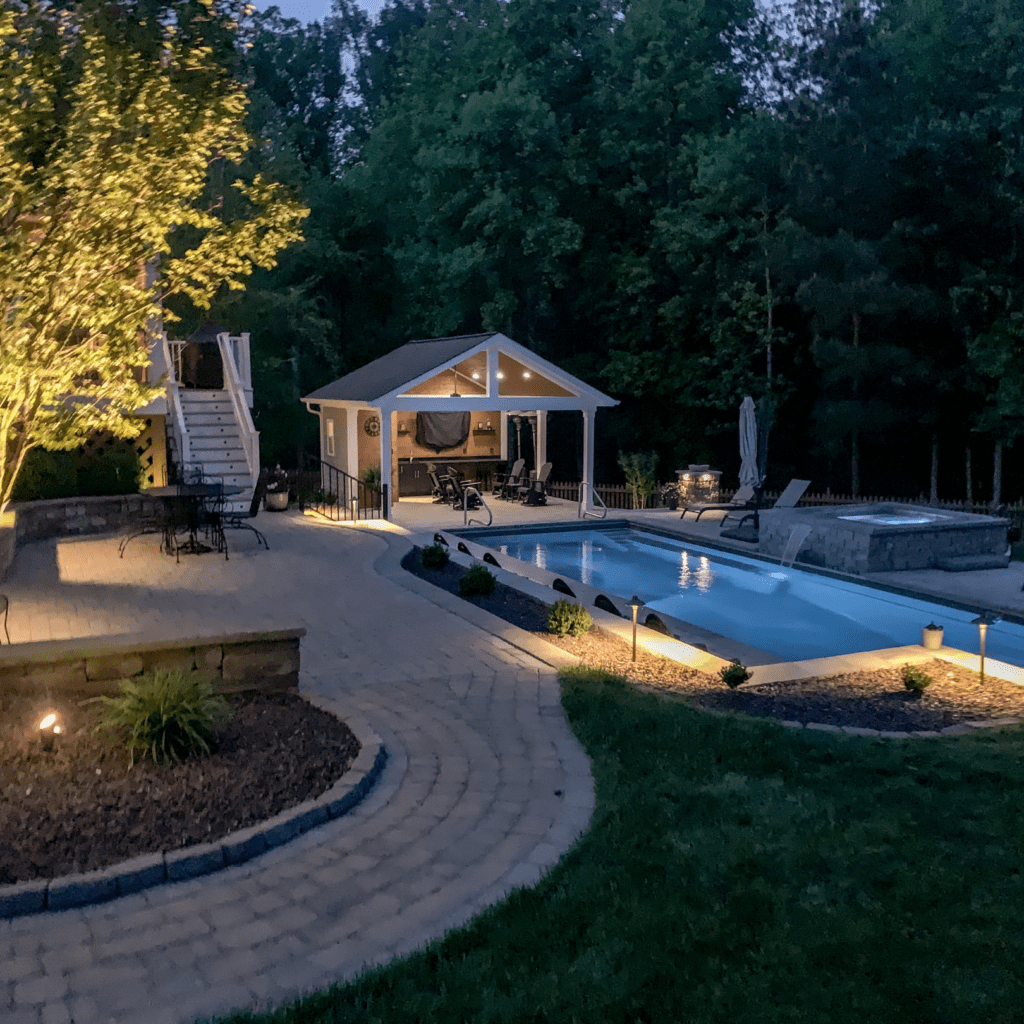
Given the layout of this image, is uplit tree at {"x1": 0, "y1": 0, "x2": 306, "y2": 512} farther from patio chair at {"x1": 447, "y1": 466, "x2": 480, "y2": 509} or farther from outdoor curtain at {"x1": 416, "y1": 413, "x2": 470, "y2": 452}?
outdoor curtain at {"x1": 416, "y1": 413, "x2": 470, "y2": 452}

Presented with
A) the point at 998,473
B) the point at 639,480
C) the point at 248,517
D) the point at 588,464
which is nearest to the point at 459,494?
the point at 588,464

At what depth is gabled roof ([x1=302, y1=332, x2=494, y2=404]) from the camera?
2102 cm

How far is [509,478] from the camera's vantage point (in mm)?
23656

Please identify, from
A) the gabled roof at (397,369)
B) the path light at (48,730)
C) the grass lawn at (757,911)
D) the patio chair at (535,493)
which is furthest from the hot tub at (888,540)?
the path light at (48,730)

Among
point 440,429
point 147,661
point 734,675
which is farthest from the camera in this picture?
point 440,429

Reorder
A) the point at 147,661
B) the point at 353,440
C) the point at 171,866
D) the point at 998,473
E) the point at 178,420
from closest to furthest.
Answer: the point at 171,866
the point at 147,661
the point at 178,420
the point at 353,440
the point at 998,473

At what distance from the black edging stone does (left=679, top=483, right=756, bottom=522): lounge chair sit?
15.4m

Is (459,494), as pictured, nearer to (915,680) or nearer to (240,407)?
(240,407)

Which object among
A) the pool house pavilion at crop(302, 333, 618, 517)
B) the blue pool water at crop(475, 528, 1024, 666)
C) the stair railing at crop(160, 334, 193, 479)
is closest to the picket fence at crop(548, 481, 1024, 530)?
the pool house pavilion at crop(302, 333, 618, 517)

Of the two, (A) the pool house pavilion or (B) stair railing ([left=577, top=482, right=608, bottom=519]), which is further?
(A) the pool house pavilion

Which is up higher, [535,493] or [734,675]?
[535,493]

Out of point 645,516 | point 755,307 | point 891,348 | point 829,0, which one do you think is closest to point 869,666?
point 645,516

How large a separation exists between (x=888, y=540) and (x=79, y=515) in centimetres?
1358

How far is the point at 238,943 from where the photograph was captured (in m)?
4.00
